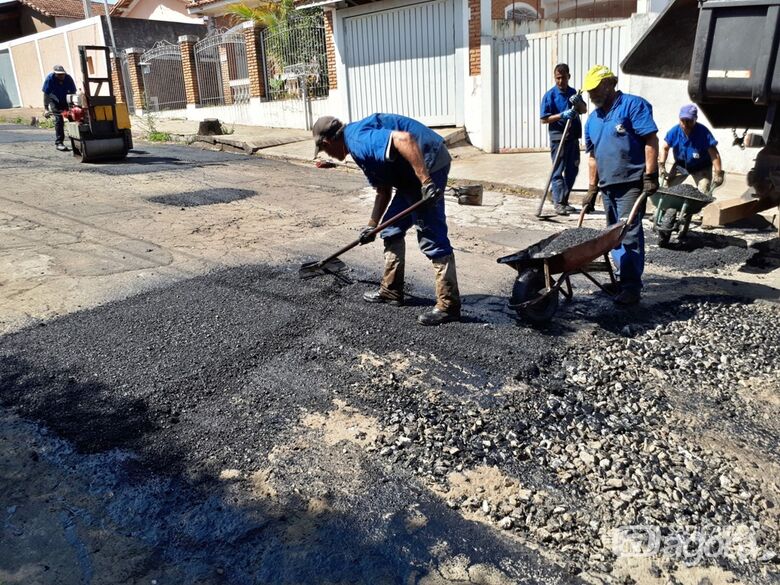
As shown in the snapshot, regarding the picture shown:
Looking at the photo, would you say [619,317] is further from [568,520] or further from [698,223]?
[698,223]

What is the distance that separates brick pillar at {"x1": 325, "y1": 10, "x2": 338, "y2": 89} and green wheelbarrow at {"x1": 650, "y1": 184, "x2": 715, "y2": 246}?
9857 millimetres

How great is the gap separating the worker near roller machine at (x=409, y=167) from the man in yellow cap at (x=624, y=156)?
50.1 inches

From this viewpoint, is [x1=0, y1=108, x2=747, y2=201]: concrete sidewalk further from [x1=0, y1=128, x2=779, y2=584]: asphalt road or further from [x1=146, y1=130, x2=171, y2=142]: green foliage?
[x1=0, y1=128, x2=779, y2=584]: asphalt road

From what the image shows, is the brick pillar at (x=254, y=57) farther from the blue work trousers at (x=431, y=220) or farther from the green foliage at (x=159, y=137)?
the blue work trousers at (x=431, y=220)

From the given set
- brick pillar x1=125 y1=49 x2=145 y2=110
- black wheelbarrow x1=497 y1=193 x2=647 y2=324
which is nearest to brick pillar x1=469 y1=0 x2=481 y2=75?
black wheelbarrow x1=497 y1=193 x2=647 y2=324

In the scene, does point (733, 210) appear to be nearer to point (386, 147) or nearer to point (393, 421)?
point (386, 147)

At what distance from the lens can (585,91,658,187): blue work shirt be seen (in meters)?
4.79

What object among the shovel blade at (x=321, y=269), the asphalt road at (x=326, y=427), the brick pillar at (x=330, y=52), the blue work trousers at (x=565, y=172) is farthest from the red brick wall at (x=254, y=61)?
the shovel blade at (x=321, y=269)

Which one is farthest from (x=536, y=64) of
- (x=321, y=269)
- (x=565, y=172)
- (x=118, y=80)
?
(x=118, y=80)

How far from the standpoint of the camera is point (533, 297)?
4.52 m

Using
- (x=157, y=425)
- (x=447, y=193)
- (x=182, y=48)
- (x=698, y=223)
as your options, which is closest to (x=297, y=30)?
(x=182, y=48)

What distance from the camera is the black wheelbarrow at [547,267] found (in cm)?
433

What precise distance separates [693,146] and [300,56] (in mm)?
10761

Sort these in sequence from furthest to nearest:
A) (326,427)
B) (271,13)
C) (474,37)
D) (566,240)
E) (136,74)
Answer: (136,74), (271,13), (474,37), (566,240), (326,427)
